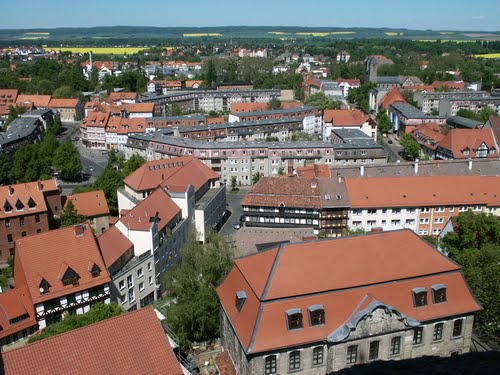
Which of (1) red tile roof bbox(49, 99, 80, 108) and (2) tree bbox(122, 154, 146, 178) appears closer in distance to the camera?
(2) tree bbox(122, 154, 146, 178)

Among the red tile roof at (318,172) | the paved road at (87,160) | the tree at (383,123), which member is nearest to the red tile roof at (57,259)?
the red tile roof at (318,172)

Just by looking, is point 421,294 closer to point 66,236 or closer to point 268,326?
point 268,326

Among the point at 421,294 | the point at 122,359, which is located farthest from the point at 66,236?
the point at 421,294

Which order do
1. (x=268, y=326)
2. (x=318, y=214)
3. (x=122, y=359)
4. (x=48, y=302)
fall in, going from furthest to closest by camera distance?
1. (x=318, y=214)
2. (x=48, y=302)
3. (x=268, y=326)
4. (x=122, y=359)

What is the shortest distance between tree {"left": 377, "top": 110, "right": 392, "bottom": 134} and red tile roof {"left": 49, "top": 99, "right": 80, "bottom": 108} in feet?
332

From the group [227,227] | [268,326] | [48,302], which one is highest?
[268,326]

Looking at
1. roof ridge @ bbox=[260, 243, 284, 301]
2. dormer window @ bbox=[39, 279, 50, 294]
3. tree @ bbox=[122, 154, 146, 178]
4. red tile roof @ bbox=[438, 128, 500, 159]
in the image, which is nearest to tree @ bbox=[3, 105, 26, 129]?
tree @ bbox=[122, 154, 146, 178]

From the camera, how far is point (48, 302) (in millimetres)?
44812

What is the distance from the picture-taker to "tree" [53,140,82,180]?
99375 millimetres

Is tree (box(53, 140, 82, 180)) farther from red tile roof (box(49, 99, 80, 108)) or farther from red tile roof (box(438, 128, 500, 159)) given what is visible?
red tile roof (box(49, 99, 80, 108))

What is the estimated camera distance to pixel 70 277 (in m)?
45.6

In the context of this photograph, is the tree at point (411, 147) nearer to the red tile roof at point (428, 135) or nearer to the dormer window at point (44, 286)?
the red tile roof at point (428, 135)

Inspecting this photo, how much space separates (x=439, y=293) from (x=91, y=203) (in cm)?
5193

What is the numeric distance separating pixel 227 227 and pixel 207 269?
30.8 metres
